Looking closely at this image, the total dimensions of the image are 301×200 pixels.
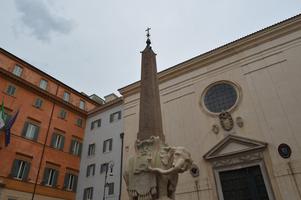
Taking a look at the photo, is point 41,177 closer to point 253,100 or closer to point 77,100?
point 77,100

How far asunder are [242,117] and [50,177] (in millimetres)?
14958

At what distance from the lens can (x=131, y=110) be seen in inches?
765

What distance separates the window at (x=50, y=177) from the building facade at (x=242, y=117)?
6.48 meters

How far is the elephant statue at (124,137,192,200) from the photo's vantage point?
5.26 metres

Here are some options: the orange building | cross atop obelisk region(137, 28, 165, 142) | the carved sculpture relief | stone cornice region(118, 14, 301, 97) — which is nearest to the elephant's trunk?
cross atop obelisk region(137, 28, 165, 142)

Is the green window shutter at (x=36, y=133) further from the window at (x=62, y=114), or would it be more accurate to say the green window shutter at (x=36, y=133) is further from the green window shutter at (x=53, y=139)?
the window at (x=62, y=114)

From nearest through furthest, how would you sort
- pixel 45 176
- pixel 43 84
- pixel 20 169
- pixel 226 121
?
pixel 226 121 → pixel 20 169 → pixel 45 176 → pixel 43 84

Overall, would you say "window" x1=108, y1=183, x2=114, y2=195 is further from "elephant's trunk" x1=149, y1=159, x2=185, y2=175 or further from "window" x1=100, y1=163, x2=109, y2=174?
"elephant's trunk" x1=149, y1=159, x2=185, y2=175

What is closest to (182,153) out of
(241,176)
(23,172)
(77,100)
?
(241,176)

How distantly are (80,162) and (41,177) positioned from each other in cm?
399

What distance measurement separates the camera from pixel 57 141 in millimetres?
20609

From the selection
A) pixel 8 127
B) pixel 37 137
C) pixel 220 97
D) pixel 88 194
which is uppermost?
pixel 220 97

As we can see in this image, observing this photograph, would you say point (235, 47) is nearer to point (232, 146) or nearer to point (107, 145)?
point (232, 146)

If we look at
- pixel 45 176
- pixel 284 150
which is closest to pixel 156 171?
pixel 284 150
